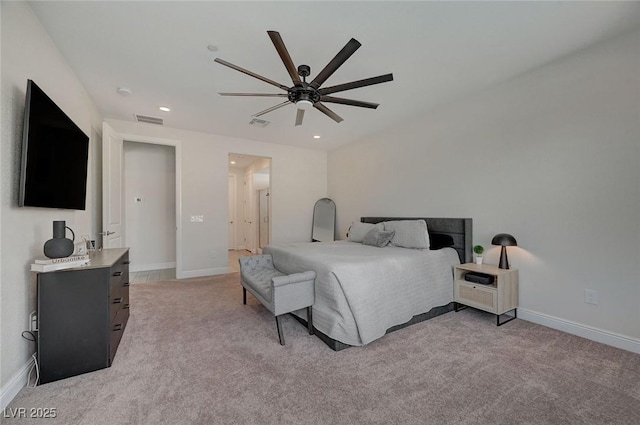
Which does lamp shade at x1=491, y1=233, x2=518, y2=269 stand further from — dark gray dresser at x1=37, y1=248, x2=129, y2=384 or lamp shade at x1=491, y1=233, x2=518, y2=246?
dark gray dresser at x1=37, y1=248, x2=129, y2=384

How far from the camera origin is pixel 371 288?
2365 mm

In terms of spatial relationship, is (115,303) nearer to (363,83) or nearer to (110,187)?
(110,187)

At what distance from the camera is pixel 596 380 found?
70.3 inches

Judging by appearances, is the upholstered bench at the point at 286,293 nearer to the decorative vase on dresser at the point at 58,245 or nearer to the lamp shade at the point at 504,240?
the decorative vase on dresser at the point at 58,245

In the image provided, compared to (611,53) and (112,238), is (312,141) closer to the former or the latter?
(112,238)

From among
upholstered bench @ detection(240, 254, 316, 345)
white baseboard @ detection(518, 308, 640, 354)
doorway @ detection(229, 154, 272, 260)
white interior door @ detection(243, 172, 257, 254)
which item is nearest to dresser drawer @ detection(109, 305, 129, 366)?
upholstered bench @ detection(240, 254, 316, 345)

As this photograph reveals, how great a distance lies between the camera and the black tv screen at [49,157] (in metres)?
1.68

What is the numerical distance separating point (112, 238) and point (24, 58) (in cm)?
234

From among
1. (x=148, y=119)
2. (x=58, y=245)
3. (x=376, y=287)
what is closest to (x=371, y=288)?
(x=376, y=287)

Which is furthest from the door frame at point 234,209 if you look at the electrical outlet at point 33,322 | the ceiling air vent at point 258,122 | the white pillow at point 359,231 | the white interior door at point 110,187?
the electrical outlet at point 33,322

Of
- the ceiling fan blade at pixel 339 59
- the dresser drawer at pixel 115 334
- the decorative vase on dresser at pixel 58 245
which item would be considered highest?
the ceiling fan blade at pixel 339 59

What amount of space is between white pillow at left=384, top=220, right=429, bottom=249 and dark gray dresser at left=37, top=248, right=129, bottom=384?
3.07 metres

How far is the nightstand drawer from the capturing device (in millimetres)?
2686

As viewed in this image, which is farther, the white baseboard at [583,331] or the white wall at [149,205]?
the white wall at [149,205]
